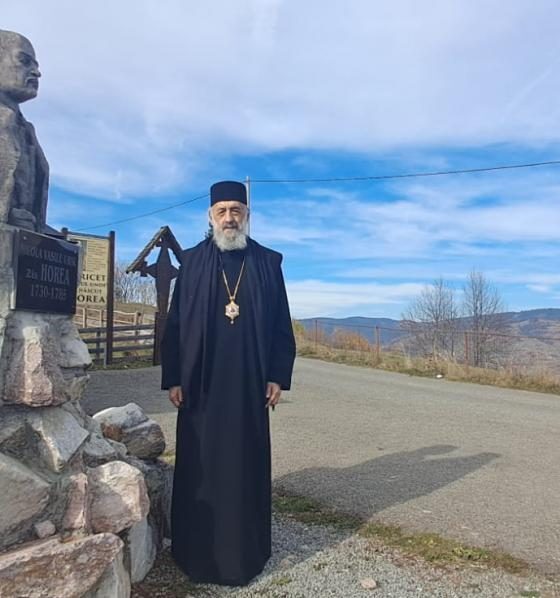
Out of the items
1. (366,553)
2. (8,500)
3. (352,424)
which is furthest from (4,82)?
(352,424)

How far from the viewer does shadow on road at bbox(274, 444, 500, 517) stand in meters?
5.06

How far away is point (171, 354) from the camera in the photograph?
12.3 ft

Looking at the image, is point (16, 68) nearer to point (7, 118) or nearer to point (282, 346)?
point (7, 118)

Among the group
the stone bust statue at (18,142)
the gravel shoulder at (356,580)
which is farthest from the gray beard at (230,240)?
the gravel shoulder at (356,580)

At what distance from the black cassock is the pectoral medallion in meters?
0.03

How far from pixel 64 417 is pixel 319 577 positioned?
5.65ft

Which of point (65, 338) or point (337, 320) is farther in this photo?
point (337, 320)

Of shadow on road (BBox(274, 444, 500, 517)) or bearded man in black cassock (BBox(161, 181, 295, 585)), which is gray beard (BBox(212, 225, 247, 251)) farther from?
shadow on road (BBox(274, 444, 500, 517))

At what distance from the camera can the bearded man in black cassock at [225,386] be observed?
3475 mm

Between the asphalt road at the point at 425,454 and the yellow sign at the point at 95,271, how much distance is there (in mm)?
1926

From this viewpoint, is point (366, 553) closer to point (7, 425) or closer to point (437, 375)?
point (7, 425)

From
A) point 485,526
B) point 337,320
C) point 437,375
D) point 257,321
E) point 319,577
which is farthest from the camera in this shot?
point 337,320

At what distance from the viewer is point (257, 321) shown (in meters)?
3.72

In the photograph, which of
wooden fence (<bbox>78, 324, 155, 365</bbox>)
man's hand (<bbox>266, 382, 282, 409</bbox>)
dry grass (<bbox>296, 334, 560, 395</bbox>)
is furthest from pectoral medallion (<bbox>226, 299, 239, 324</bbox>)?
dry grass (<bbox>296, 334, 560, 395</bbox>)
